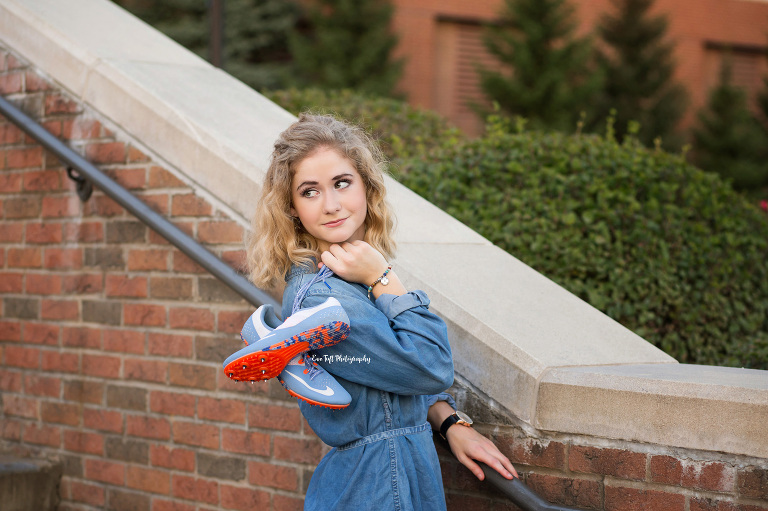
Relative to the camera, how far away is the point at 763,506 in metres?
1.74

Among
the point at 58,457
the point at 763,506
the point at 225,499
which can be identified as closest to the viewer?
the point at 763,506

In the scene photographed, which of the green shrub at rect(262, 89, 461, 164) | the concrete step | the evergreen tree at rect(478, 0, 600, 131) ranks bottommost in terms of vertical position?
the concrete step

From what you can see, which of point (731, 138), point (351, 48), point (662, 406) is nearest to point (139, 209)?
point (662, 406)

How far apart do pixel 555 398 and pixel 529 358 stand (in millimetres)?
128

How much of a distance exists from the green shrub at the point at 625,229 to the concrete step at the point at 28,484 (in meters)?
2.09

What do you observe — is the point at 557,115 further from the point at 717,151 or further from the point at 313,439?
the point at 313,439

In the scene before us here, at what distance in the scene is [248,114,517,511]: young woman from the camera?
1.66 meters

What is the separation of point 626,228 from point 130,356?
7.63 feet

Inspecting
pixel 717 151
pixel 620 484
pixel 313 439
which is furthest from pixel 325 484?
pixel 717 151

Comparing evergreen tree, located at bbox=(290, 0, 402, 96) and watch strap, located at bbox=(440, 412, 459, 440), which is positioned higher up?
evergreen tree, located at bbox=(290, 0, 402, 96)

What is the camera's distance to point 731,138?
14.0m

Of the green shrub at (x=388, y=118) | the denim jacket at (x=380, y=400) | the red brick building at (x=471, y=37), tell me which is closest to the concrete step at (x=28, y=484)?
the denim jacket at (x=380, y=400)

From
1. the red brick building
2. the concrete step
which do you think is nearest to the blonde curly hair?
the concrete step

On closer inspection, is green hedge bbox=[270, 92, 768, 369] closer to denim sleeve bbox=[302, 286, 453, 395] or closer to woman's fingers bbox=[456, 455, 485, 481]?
woman's fingers bbox=[456, 455, 485, 481]
